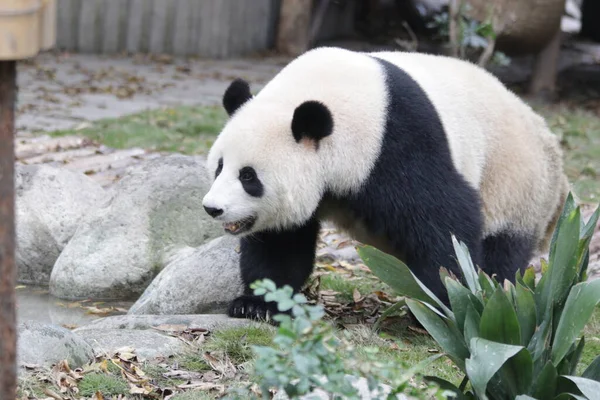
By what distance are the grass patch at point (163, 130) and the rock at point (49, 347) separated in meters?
4.44

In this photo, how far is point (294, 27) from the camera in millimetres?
14938

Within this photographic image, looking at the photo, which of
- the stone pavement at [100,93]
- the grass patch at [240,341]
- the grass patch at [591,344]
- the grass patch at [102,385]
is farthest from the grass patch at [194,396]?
the stone pavement at [100,93]

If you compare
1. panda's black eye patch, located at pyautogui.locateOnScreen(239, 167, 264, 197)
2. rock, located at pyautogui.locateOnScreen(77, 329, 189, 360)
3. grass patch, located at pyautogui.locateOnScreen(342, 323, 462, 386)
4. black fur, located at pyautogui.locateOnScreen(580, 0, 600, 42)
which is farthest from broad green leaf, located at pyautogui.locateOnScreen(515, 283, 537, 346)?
black fur, located at pyautogui.locateOnScreen(580, 0, 600, 42)

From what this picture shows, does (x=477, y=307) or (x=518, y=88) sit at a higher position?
(x=477, y=307)

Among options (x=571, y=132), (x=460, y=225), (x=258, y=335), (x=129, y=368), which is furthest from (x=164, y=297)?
(x=571, y=132)

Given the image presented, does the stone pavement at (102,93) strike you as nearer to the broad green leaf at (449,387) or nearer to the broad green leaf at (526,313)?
the broad green leaf at (526,313)

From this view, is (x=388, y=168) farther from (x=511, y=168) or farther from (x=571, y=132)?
(x=571, y=132)

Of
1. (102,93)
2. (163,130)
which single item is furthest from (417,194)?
(102,93)

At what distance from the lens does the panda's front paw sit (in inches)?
174

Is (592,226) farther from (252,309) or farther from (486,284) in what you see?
(252,309)

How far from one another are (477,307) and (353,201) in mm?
1076

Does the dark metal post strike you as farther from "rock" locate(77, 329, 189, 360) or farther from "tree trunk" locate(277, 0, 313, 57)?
"tree trunk" locate(277, 0, 313, 57)

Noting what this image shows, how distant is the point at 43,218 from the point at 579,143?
20.1 ft

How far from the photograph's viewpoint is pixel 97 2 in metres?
→ 13.4
